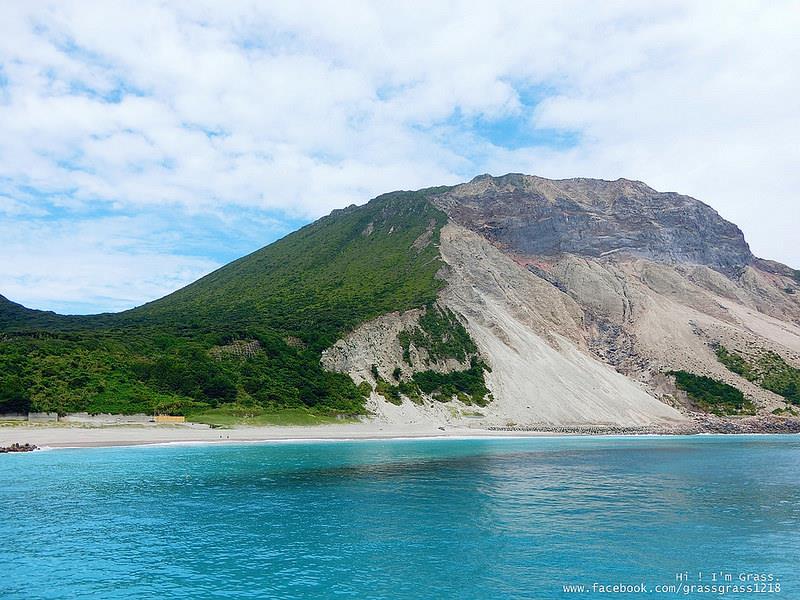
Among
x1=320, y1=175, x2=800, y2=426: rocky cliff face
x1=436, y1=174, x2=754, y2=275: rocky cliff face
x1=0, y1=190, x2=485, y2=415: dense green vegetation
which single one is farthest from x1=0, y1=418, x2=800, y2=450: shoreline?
x1=436, y1=174, x2=754, y2=275: rocky cliff face

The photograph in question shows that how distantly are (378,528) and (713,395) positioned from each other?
113 meters

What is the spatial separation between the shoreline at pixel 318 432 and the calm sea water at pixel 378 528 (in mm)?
10036

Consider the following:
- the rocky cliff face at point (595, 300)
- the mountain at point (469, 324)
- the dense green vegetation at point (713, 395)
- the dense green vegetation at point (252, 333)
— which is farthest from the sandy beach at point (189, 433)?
the dense green vegetation at point (713, 395)

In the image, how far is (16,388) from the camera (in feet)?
206

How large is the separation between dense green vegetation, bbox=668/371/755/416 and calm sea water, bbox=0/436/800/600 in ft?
249

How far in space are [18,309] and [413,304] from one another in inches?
3911

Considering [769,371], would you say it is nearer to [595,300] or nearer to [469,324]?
[595,300]

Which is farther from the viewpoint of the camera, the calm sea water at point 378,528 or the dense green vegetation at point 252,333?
the dense green vegetation at point 252,333

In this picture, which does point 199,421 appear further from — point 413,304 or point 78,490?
point 413,304

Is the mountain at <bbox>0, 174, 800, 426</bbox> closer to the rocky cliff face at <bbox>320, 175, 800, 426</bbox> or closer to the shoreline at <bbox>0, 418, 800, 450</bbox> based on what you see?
the rocky cliff face at <bbox>320, 175, 800, 426</bbox>

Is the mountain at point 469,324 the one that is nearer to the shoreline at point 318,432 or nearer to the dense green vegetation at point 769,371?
the dense green vegetation at point 769,371

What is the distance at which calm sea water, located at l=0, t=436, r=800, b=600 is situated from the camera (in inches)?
728

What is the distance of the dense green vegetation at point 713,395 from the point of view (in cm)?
11625

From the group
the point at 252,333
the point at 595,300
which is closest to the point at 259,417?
the point at 252,333
